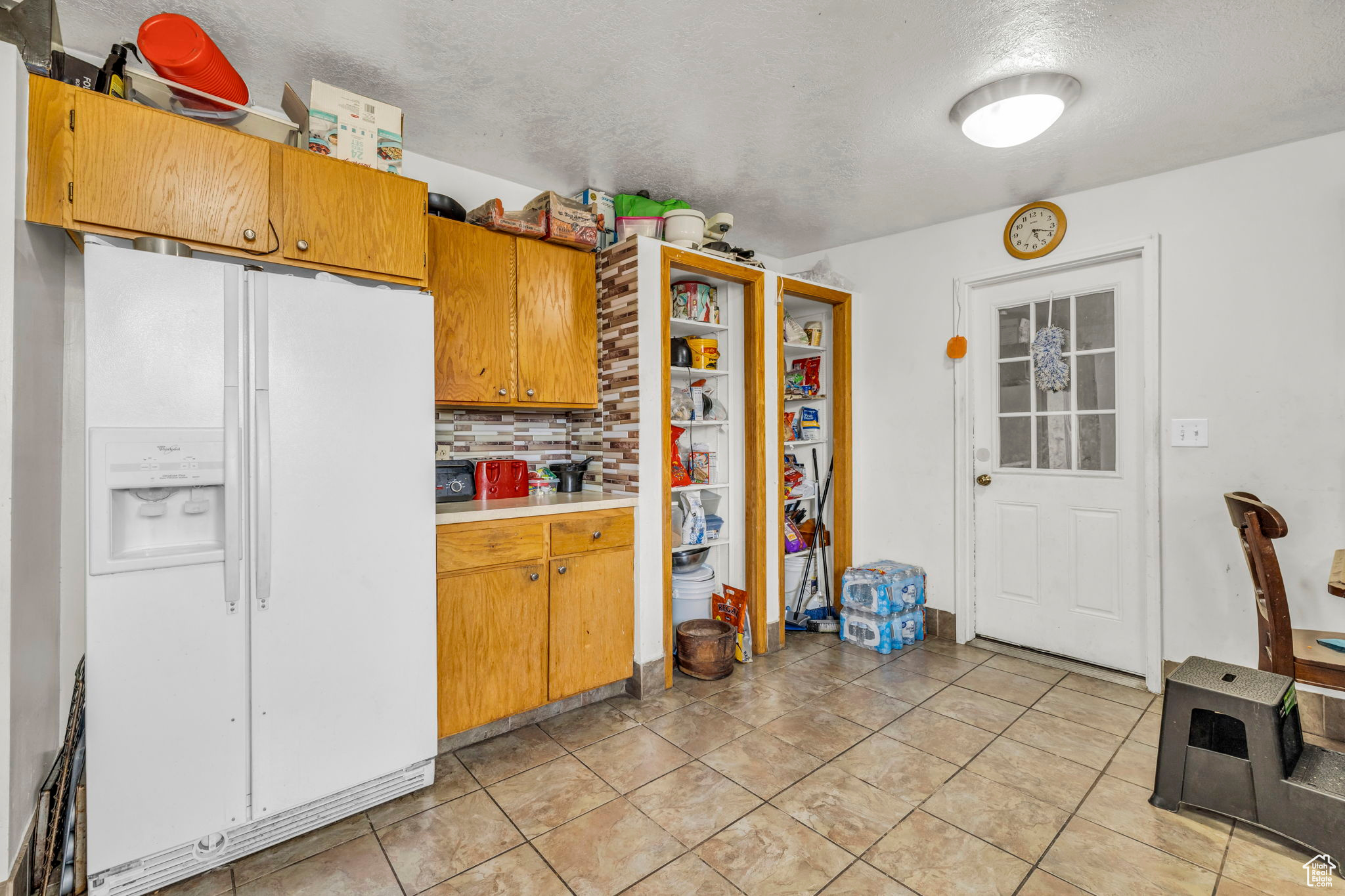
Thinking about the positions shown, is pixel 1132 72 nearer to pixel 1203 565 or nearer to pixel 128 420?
pixel 1203 565

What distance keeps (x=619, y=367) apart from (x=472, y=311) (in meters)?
0.73

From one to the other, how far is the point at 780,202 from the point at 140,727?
3.36m

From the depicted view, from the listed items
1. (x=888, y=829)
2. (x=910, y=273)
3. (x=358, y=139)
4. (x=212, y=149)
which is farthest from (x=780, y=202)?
(x=888, y=829)

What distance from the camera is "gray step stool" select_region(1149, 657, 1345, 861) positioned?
169 centimetres

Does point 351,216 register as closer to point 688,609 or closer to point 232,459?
point 232,459

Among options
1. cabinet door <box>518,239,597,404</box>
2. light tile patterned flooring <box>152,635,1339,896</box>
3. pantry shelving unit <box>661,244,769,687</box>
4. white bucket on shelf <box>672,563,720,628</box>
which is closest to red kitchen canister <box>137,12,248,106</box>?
cabinet door <box>518,239,597,404</box>

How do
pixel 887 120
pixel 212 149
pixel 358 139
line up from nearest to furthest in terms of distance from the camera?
1. pixel 212 149
2. pixel 358 139
3. pixel 887 120

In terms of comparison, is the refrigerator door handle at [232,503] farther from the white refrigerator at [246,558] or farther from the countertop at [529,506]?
the countertop at [529,506]

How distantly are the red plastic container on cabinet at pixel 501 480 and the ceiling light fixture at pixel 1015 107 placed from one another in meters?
2.38

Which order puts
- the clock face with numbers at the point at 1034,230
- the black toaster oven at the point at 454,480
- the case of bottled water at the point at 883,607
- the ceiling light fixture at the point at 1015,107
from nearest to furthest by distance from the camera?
1. the ceiling light fixture at the point at 1015,107
2. the black toaster oven at the point at 454,480
3. the clock face with numbers at the point at 1034,230
4. the case of bottled water at the point at 883,607

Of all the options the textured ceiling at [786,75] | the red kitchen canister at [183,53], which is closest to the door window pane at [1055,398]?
the textured ceiling at [786,75]

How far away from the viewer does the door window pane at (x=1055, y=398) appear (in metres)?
3.19

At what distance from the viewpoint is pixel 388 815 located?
1933 millimetres

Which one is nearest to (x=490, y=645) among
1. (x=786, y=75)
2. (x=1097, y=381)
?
(x=786, y=75)
